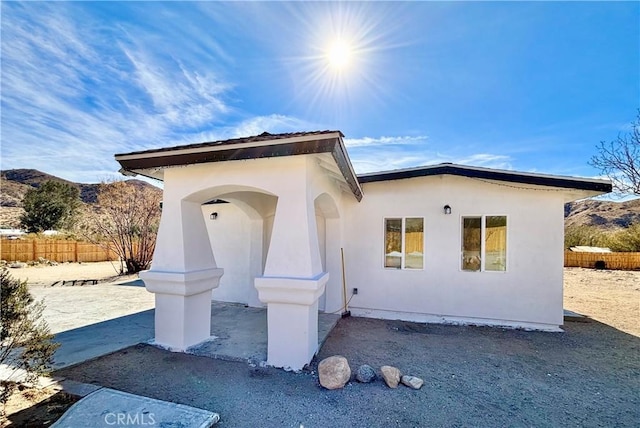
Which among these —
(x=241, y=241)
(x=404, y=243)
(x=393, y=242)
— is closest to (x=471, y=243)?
(x=404, y=243)

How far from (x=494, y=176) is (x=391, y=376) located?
6.58 m

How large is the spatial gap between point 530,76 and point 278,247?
1120 centimetres

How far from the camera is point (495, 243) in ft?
29.4

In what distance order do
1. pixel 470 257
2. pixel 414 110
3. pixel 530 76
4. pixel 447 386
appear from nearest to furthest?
pixel 447 386, pixel 470 257, pixel 530 76, pixel 414 110

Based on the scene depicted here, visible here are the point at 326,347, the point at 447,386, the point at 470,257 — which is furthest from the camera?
the point at 470,257

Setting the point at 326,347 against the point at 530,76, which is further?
the point at 530,76

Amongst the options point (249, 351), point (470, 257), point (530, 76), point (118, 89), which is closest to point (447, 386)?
point (249, 351)

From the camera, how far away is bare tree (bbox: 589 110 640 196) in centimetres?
1218

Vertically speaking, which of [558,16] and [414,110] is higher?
[558,16]

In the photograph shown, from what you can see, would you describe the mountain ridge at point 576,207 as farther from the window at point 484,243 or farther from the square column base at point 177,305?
the window at point 484,243

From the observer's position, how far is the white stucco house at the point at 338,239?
5465 mm

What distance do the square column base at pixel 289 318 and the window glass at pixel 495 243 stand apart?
6237 millimetres

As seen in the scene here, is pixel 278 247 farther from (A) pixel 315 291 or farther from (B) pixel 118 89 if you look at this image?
(B) pixel 118 89

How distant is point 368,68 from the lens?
923 cm
